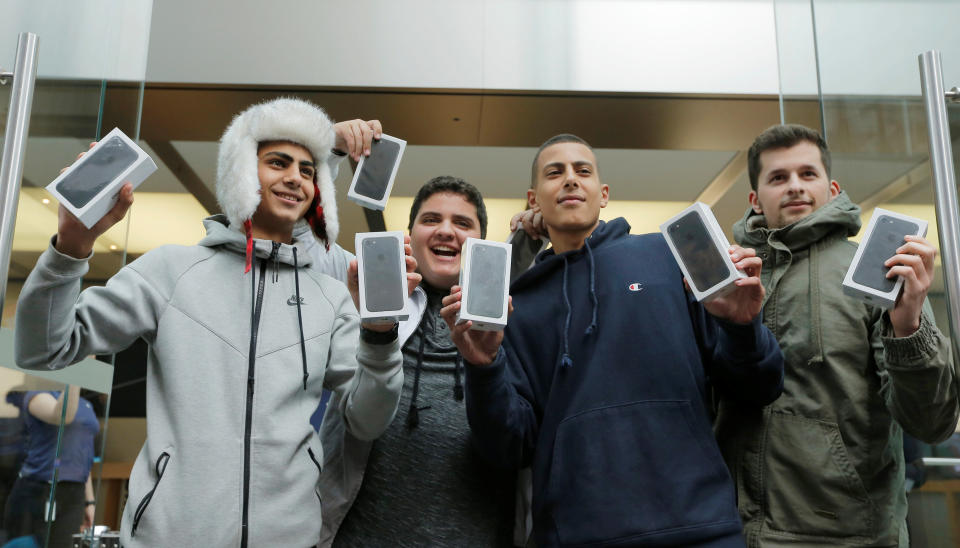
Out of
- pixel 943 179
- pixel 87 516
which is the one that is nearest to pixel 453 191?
pixel 943 179

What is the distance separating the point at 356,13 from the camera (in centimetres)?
464

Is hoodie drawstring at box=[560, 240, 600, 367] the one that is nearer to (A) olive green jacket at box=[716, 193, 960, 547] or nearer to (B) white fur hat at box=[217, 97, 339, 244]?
(A) olive green jacket at box=[716, 193, 960, 547]

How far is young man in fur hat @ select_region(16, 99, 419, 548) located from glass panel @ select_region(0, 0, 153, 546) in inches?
11.0

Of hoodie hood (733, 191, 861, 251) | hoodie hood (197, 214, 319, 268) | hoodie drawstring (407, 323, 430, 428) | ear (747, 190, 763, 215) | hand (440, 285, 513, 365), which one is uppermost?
ear (747, 190, 763, 215)

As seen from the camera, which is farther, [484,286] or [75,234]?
[484,286]

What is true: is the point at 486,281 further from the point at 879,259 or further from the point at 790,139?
the point at 790,139

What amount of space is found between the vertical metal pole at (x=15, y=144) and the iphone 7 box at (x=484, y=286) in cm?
93

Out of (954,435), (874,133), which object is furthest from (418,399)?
(874,133)

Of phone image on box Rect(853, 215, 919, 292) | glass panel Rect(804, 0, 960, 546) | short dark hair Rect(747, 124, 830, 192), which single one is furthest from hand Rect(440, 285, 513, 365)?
glass panel Rect(804, 0, 960, 546)

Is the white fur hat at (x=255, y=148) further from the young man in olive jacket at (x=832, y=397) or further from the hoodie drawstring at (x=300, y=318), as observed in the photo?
the young man in olive jacket at (x=832, y=397)

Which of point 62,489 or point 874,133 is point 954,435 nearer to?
point 874,133

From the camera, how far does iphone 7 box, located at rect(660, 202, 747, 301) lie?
5.71 feet

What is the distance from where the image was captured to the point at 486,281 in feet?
6.06

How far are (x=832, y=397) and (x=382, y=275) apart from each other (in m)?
1.07
